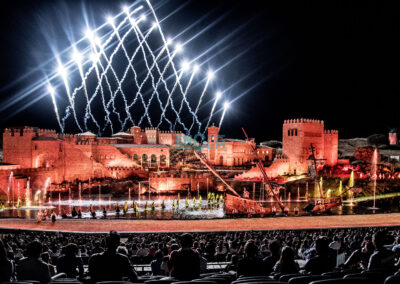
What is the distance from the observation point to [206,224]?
61.0 feet

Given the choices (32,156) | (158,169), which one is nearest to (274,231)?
(32,156)

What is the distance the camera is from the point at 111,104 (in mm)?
86938

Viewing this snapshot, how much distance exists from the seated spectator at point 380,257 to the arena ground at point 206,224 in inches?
469

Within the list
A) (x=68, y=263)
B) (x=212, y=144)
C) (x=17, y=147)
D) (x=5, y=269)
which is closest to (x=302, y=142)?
(x=212, y=144)

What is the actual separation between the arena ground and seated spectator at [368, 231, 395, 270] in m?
11.9

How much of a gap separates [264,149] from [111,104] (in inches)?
1718

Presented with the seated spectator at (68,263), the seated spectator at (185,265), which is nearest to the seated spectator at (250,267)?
the seated spectator at (185,265)

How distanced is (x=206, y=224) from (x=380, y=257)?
1390cm

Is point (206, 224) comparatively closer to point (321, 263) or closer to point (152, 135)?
point (321, 263)

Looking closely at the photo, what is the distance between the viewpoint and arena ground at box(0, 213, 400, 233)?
686 inches

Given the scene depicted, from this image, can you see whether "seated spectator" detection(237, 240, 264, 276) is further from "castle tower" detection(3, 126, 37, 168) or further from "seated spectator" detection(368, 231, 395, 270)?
"castle tower" detection(3, 126, 37, 168)

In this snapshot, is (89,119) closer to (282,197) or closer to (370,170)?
(282,197)

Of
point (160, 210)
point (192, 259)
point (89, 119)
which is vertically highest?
point (89, 119)

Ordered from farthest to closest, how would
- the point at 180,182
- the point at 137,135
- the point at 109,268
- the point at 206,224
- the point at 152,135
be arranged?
1. the point at 152,135
2. the point at 137,135
3. the point at 180,182
4. the point at 206,224
5. the point at 109,268
